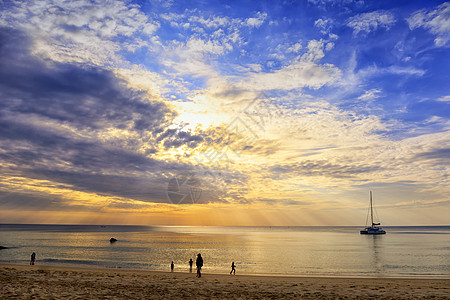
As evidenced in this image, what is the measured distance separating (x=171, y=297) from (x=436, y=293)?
21470 mm

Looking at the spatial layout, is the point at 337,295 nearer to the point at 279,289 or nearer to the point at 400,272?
the point at 279,289

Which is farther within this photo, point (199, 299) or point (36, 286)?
point (36, 286)

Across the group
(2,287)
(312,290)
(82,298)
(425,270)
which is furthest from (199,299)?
(425,270)

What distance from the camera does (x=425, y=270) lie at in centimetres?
5184

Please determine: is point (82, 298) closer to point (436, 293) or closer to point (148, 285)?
point (148, 285)

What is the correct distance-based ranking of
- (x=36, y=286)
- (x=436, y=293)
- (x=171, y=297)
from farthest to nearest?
1. (x=436, y=293)
2. (x=36, y=286)
3. (x=171, y=297)

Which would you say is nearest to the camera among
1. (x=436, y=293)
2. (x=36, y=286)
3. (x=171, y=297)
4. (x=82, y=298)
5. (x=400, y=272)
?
(x=82, y=298)

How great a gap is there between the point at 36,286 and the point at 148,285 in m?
8.49

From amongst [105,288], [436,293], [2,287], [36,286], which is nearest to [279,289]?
[436,293]

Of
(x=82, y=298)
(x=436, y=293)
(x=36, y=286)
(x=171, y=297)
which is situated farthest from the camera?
(x=436, y=293)

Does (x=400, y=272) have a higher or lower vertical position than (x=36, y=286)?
lower

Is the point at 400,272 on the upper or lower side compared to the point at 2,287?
lower

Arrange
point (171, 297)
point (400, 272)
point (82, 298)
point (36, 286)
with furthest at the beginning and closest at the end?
point (400, 272)
point (36, 286)
point (171, 297)
point (82, 298)

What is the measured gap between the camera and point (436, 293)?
24.9 meters
